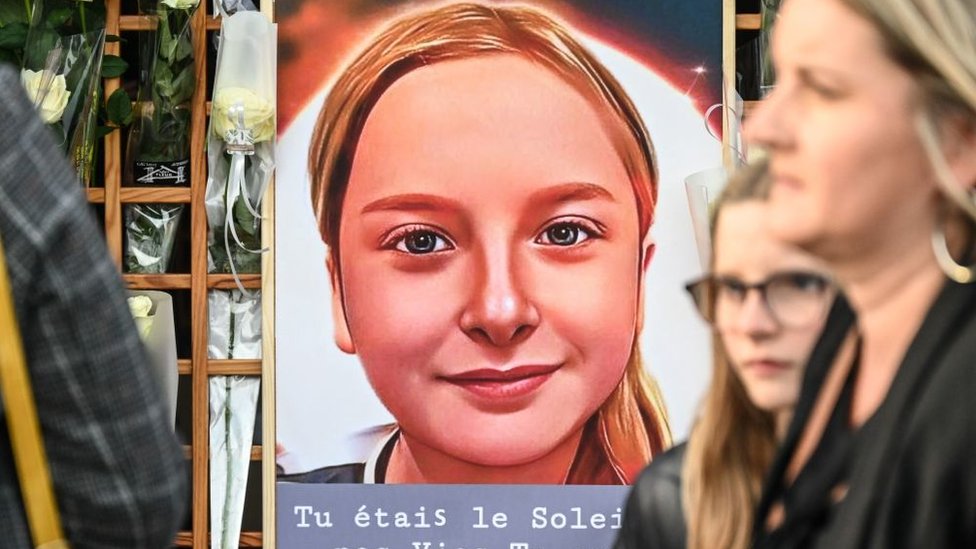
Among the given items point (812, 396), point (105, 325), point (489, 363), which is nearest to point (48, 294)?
point (105, 325)

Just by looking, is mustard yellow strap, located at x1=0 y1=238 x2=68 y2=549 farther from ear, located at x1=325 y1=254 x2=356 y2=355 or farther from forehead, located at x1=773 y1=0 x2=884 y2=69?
ear, located at x1=325 y1=254 x2=356 y2=355

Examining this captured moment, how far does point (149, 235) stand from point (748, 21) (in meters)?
1.24

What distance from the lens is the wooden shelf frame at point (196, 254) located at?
9.09 ft

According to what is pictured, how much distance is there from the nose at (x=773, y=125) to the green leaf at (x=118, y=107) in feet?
7.39

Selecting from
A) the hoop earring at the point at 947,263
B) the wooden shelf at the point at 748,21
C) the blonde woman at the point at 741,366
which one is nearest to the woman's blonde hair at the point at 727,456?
the blonde woman at the point at 741,366

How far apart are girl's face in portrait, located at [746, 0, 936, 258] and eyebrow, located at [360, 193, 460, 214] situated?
211 centimetres

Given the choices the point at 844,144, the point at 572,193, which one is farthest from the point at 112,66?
the point at 844,144

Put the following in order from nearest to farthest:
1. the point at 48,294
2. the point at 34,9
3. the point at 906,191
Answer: the point at 906,191
the point at 48,294
the point at 34,9

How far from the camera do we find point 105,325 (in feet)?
2.95

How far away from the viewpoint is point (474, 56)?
2.73m

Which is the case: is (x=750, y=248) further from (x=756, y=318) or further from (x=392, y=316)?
(x=392, y=316)

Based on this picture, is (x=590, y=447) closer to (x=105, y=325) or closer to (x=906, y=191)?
(x=105, y=325)

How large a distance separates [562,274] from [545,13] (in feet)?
1.64

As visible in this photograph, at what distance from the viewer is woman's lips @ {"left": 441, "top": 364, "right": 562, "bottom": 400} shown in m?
2.69
